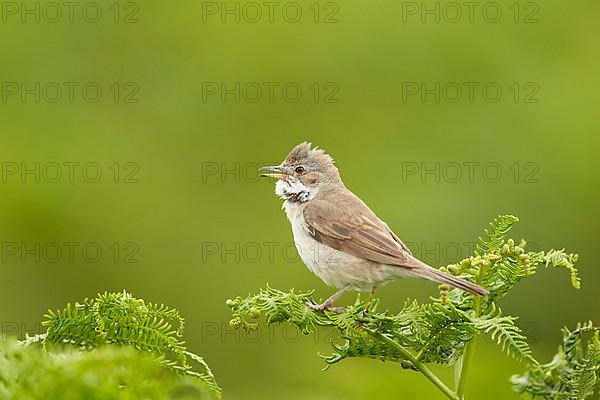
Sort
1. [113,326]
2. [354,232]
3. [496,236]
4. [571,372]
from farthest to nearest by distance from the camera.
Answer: [354,232]
[496,236]
[113,326]
[571,372]

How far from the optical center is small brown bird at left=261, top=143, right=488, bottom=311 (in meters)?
5.24

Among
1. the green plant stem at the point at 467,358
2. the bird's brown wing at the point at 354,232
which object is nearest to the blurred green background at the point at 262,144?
the bird's brown wing at the point at 354,232

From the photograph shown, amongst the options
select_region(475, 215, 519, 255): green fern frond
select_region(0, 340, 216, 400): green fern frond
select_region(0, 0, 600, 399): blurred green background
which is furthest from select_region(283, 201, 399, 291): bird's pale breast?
select_region(0, 340, 216, 400): green fern frond

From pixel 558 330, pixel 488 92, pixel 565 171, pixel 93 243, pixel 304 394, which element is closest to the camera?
pixel 304 394

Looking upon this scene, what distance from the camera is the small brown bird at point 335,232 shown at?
524 centimetres

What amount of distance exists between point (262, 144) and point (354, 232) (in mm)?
3546

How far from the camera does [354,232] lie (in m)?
5.54

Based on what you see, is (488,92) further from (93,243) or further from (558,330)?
(93,243)

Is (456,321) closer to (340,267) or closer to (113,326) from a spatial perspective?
(113,326)

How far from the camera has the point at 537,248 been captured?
7906 mm

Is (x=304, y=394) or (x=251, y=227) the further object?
(x=251, y=227)

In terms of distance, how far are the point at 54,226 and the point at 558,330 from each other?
14.3ft

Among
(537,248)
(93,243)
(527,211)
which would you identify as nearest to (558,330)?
(537,248)

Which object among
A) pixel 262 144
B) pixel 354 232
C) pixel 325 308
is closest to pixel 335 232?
pixel 354 232
